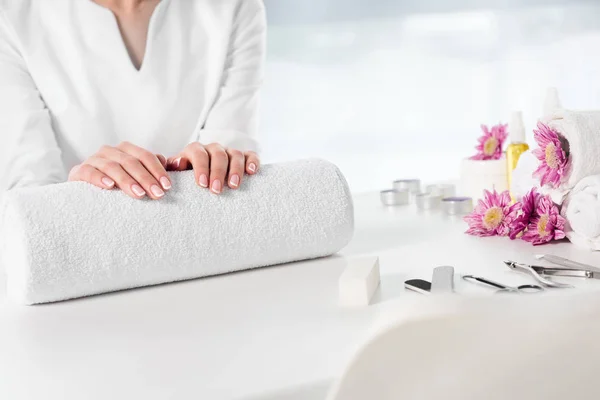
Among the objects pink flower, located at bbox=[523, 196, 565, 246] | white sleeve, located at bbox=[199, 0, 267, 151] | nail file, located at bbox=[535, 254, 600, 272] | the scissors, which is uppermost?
white sleeve, located at bbox=[199, 0, 267, 151]

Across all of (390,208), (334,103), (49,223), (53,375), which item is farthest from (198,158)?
(334,103)

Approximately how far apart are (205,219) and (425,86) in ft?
9.14

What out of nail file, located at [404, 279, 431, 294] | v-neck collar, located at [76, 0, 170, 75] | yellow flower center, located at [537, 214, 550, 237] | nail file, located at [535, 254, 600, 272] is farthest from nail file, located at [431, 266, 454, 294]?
v-neck collar, located at [76, 0, 170, 75]

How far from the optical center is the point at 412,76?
352 cm

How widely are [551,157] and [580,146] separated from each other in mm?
40

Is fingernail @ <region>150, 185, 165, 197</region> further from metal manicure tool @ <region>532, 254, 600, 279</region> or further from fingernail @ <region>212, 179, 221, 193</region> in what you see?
metal manicure tool @ <region>532, 254, 600, 279</region>

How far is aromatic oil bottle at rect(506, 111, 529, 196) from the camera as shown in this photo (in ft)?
4.16

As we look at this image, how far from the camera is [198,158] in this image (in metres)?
0.96

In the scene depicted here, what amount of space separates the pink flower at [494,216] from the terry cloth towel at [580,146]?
0.07 m

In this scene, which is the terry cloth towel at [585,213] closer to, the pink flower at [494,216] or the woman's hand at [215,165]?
the pink flower at [494,216]

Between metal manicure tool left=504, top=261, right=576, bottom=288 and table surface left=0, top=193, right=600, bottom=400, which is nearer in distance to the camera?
table surface left=0, top=193, right=600, bottom=400

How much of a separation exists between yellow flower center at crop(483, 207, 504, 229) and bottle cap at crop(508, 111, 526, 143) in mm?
266

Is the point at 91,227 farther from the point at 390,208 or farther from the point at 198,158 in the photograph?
the point at 390,208

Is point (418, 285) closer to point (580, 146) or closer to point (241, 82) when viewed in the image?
point (580, 146)
